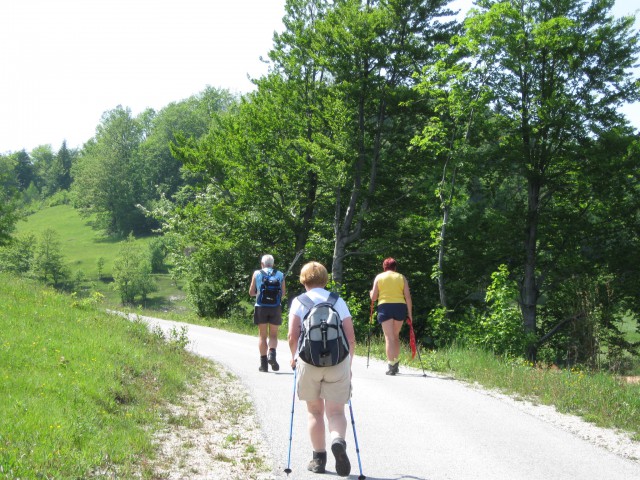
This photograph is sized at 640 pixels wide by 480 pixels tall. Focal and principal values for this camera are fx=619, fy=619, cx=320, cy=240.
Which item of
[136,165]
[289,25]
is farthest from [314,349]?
[136,165]

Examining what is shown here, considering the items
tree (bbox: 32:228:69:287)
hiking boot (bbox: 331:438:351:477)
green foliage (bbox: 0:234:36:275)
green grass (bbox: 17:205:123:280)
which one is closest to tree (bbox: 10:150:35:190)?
green grass (bbox: 17:205:123:280)

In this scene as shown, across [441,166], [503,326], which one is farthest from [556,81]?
[503,326]

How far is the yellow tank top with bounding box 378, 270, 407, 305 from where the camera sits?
431 inches

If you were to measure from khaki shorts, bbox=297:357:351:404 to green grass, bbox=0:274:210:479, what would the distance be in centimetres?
160

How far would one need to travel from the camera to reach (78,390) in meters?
6.92

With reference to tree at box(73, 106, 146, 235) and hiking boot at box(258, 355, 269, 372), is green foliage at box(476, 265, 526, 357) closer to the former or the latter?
hiking boot at box(258, 355, 269, 372)

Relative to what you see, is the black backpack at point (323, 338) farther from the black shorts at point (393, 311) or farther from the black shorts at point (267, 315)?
the black shorts at point (393, 311)

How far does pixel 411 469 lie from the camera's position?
575cm

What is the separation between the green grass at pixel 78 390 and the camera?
511cm

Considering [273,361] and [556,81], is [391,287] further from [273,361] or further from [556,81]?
[556,81]

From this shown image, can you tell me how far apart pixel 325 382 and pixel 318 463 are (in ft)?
2.42

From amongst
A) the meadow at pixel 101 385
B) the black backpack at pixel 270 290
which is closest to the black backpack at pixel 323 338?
the meadow at pixel 101 385

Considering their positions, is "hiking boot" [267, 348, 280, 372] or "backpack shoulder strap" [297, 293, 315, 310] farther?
"hiking boot" [267, 348, 280, 372]

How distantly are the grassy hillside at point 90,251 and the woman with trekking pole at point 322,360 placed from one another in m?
72.9
